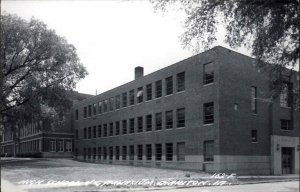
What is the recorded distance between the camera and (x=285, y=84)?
18.7 metres

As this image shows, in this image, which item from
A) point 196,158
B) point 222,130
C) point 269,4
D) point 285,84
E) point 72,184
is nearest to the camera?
point 269,4

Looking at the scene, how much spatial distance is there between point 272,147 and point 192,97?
878 cm

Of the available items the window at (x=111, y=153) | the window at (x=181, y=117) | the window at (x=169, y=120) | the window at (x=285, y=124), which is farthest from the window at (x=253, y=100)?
the window at (x=111, y=153)

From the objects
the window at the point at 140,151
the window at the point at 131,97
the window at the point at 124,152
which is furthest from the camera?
the window at the point at 124,152

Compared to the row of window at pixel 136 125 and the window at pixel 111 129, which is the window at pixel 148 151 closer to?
the row of window at pixel 136 125

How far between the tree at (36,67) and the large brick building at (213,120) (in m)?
8.95

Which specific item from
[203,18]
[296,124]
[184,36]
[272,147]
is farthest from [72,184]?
[296,124]

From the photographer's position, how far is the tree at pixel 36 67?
97.8 feet

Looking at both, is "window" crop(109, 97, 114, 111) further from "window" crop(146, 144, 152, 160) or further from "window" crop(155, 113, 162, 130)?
"window" crop(155, 113, 162, 130)

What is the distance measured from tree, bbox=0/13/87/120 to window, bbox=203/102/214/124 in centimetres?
1269

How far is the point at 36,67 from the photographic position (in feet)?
106

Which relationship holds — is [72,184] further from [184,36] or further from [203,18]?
[203,18]

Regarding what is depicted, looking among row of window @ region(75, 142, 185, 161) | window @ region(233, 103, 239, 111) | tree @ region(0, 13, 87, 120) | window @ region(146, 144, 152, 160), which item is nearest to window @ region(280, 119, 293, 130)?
window @ region(233, 103, 239, 111)

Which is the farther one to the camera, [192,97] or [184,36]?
[192,97]
